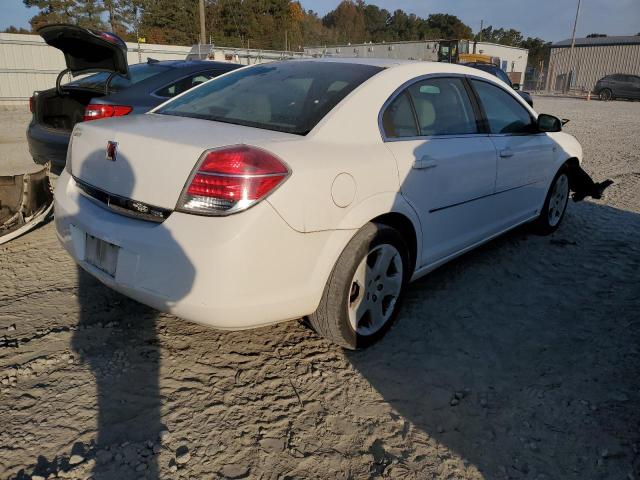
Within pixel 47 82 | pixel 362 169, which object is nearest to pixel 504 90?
pixel 362 169

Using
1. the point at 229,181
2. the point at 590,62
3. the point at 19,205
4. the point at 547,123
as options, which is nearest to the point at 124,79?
the point at 19,205

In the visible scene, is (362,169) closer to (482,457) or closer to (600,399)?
(482,457)

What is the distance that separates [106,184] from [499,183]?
2.65m

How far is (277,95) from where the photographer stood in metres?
2.93

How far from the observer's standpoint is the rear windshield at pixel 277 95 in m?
2.64

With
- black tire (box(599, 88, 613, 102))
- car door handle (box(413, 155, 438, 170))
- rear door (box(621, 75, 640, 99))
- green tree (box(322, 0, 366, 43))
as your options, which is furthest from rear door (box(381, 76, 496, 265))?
green tree (box(322, 0, 366, 43))

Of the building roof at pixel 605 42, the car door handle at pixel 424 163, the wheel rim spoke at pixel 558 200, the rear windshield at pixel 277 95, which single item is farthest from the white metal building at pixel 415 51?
the car door handle at pixel 424 163

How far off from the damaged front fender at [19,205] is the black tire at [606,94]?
→ 34.5m

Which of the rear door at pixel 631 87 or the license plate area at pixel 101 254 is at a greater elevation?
the rear door at pixel 631 87

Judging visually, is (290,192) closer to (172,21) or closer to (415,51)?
(415,51)

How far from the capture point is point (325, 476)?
6.49 ft

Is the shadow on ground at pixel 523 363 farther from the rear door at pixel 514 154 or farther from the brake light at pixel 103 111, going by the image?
the brake light at pixel 103 111

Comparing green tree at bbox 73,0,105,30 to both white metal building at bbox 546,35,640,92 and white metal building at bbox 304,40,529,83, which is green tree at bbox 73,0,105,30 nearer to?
white metal building at bbox 304,40,529,83

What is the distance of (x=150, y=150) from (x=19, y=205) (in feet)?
8.78
